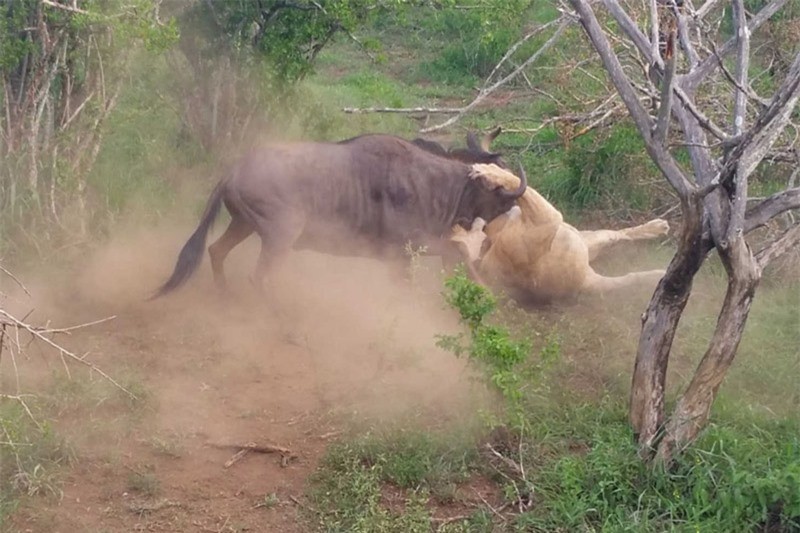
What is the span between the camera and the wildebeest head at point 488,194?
6750 millimetres

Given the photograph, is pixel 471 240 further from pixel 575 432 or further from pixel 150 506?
pixel 150 506

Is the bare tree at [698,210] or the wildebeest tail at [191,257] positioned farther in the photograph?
the wildebeest tail at [191,257]

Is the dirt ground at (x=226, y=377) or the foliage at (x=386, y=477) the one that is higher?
the foliage at (x=386, y=477)

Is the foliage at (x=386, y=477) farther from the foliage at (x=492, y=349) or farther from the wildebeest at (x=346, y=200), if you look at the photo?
the wildebeest at (x=346, y=200)

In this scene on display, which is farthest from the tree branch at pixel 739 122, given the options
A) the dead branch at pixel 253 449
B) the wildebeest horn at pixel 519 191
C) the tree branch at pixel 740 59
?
the wildebeest horn at pixel 519 191

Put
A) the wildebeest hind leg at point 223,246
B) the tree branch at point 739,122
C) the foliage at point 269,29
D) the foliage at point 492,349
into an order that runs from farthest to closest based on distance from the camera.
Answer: the foliage at point 269,29 → the wildebeest hind leg at point 223,246 → the foliage at point 492,349 → the tree branch at point 739,122

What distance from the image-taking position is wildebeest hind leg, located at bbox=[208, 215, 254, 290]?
21.6ft

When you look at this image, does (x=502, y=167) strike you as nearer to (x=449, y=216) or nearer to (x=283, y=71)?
(x=449, y=216)

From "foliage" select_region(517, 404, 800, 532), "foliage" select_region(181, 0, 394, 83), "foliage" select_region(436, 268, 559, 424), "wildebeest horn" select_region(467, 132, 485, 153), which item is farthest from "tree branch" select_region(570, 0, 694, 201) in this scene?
"foliage" select_region(181, 0, 394, 83)

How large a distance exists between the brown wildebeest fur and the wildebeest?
0.11 metres

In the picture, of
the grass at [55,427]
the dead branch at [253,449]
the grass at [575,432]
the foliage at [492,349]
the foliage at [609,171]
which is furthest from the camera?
the foliage at [609,171]

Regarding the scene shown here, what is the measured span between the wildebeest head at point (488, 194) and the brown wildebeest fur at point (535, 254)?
A: 1.3 inches

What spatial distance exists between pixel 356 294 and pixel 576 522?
3.01 metres

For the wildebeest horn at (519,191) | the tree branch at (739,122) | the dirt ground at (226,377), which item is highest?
the tree branch at (739,122)
